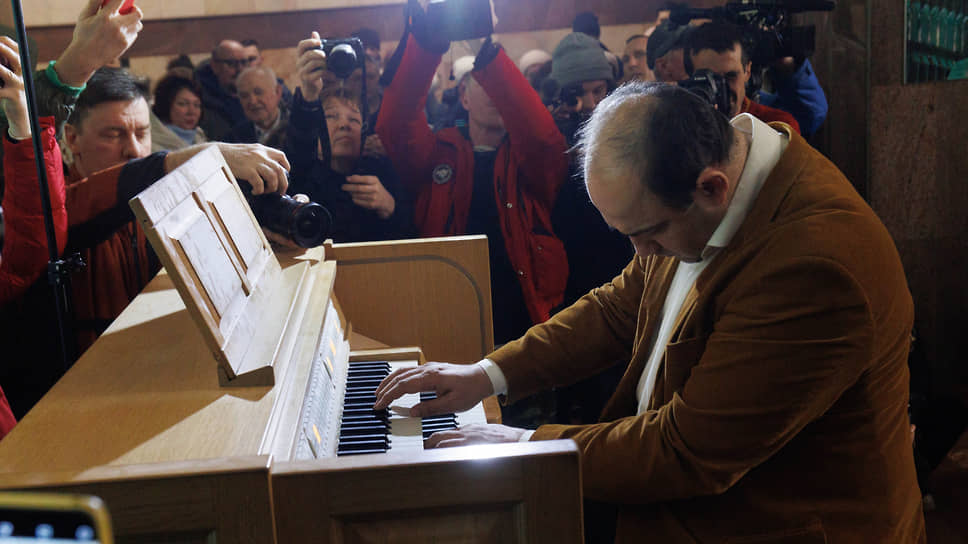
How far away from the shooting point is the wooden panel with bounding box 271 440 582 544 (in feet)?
3.57

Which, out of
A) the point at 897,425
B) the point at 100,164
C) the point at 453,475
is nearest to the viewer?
the point at 453,475

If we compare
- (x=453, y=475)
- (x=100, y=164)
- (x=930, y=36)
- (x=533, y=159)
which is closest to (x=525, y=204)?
(x=533, y=159)

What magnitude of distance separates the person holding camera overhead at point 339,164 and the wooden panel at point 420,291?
1.53 ft

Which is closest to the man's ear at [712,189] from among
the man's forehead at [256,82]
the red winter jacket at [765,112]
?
the red winter jacket at [765,112]

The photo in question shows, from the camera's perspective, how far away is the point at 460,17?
271cm

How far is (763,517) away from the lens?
1.44 meters

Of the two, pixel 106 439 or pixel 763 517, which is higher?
pixel 106 439

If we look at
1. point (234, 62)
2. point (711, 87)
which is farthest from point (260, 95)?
point (711, 87)

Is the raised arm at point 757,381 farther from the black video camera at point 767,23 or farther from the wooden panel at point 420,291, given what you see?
the black video camera at point 767,23

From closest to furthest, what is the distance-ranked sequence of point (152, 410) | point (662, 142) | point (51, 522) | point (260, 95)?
point (51, 522), point (152, 410), point (662, 142), point (260, 95)

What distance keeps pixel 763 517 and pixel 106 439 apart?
1.10m

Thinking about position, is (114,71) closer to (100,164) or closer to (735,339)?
(100,164)

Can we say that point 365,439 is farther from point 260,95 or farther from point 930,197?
point 930,197

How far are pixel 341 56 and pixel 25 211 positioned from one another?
3.82 feet
